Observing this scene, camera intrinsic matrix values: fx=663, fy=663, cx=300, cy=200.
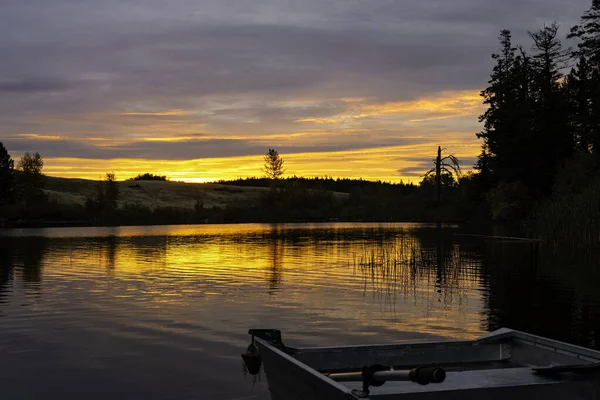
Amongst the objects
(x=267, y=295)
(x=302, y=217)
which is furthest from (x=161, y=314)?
(x=302, y=217)

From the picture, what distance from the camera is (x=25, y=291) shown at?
24.8 m

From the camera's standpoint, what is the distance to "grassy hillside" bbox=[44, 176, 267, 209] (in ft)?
531

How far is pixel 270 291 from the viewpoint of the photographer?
24812 millimetres

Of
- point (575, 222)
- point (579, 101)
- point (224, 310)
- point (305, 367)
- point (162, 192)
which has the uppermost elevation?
point (579, 101)

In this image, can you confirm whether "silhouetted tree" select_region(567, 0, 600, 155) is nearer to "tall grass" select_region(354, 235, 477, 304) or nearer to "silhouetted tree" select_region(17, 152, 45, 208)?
"tall grass" select_region(354, 235, 477, 304)

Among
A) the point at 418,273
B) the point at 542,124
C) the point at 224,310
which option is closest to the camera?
the point at 224,310

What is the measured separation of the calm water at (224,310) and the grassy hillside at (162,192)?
406 feet

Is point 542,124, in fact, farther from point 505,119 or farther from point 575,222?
point 575,222

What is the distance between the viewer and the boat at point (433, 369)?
8.46 meters

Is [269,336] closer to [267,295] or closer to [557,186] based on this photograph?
[267,295]

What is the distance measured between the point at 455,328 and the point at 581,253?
21612 millimetres

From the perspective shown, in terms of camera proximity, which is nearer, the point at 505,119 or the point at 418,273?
the point at 418,273

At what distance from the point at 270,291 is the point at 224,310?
4631 mm

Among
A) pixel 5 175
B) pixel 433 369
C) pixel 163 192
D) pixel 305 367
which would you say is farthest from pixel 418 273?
pixel 163 192
